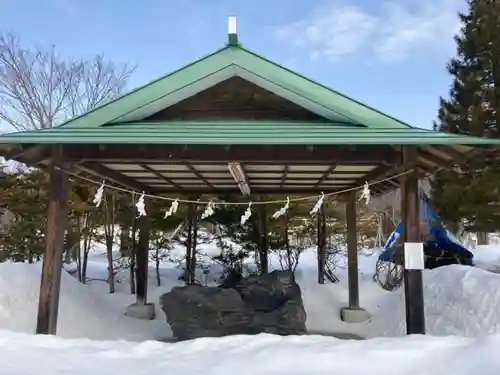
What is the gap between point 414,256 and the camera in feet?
16.1

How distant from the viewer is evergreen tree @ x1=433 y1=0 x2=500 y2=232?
31.3 feet

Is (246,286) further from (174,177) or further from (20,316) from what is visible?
(20,316)

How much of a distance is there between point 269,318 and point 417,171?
3.13 meters

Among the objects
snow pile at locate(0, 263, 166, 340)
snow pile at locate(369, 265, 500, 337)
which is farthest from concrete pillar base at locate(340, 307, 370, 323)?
snow pile at locate(0, 263, 166, 340)

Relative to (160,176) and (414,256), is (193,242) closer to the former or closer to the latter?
(160,176)

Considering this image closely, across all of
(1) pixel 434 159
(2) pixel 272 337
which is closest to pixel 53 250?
(2) pixel 272 337

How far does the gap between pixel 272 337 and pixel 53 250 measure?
2603 millimetres

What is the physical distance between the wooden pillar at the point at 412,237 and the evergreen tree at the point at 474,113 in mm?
4780

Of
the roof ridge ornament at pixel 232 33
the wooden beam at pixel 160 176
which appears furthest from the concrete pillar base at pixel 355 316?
the roof ridge ornament at pixel 232 33

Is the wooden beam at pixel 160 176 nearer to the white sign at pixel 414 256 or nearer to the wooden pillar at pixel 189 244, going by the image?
the wooden pillar at pixel 189 244

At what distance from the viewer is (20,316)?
680 cm

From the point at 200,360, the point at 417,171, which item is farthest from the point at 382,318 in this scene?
the point at 200,360

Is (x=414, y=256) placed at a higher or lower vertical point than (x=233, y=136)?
lower

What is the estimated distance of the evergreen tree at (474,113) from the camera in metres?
9.55
